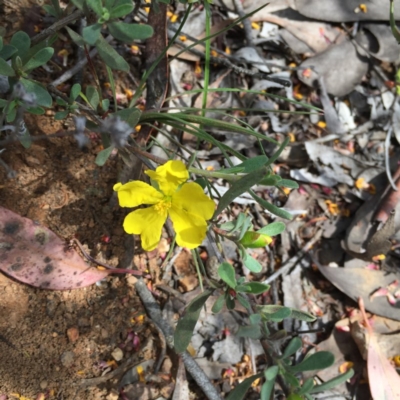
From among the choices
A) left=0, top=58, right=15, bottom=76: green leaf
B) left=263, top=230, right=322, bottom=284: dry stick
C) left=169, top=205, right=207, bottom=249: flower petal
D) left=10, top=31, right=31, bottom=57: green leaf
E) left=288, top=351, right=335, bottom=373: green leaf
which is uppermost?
left=10, top=31, right=31, bottom=57: green leaf

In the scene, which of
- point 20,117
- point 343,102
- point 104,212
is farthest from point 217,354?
point 343,102

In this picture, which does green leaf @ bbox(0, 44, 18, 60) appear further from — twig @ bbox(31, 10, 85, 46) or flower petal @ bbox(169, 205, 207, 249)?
flower petal @ bbox(169, 205, 207, 249)

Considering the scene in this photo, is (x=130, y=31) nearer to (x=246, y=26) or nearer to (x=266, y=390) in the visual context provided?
(x=266, y=390)

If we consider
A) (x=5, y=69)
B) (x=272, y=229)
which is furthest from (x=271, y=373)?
(x=5, y=69)

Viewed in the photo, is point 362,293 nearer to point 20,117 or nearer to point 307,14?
point 307,14

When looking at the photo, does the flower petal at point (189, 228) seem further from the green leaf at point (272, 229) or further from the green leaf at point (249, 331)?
the green leaf at point (249, 331)

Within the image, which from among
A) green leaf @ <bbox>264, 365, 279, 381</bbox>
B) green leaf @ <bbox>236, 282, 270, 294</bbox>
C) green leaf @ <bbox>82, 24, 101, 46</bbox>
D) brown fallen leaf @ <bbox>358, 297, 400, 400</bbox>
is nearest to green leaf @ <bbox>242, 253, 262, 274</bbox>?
green leaf @ <bbox>236, 282, 270, 294</bbox>
